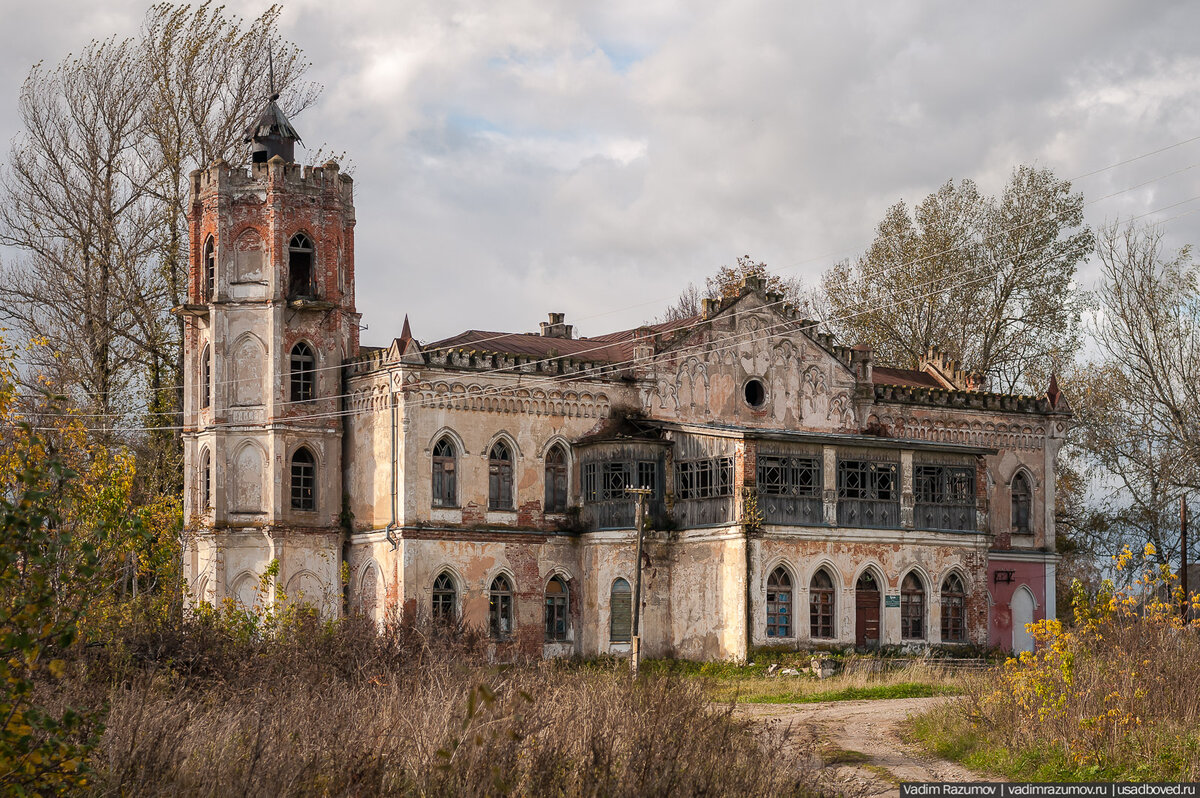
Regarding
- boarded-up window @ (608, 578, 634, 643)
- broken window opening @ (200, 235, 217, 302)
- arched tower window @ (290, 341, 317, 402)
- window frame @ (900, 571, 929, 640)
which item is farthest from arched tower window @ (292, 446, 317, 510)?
window frame @ (900, 571, 929, 640)

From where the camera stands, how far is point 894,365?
5438cm

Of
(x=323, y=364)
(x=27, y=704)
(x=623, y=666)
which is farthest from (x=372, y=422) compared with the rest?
(x=27, y=704)

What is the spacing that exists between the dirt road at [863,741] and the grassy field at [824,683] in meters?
0.92

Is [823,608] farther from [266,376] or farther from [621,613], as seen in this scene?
[266,376]

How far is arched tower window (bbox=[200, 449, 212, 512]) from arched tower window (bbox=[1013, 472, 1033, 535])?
23418 mm

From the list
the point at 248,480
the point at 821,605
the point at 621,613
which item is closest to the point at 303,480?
the point at 248,480

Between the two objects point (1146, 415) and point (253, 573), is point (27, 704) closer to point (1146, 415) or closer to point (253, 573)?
point (253, 573)

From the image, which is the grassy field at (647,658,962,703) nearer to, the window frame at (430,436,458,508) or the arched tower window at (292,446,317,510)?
the window frame at (430,436,458,508)

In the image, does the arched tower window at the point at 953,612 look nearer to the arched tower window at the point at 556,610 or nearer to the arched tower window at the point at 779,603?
the arched tower window at the point at 779,603

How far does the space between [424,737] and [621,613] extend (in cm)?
2397

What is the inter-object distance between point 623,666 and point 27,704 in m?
9.87

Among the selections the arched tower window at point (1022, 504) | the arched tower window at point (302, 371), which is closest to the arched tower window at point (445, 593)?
the arched tower window at point (302, 371)

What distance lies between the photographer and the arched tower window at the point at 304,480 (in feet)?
125

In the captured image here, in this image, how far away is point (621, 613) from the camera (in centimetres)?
A: 3706
